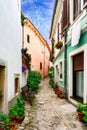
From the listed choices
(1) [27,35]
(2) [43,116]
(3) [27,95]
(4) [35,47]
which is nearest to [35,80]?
(3) [27,95]

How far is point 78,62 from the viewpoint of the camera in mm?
9453

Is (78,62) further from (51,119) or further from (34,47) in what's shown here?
(34,47)

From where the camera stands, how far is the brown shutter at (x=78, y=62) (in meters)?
8.88

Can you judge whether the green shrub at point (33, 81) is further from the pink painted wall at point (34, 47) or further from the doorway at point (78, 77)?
the pink painted wall at point (34, 47)

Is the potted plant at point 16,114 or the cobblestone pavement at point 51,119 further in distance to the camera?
the potted plant at point 16,114

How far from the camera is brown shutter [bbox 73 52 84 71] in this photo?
8875 mm

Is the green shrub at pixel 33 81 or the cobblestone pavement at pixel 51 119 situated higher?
the green shrub at pixel 33 81

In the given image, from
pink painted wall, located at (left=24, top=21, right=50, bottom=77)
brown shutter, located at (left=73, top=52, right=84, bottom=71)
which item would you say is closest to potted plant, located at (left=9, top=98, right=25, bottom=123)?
brown shutter, located at (left=73, top=52, right=84, bottom=71)

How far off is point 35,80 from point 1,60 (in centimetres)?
941

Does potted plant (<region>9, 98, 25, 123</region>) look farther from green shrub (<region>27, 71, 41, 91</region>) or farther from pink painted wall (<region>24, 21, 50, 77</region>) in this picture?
pink painted wall (<region>24, 21, 50, 77</region>)

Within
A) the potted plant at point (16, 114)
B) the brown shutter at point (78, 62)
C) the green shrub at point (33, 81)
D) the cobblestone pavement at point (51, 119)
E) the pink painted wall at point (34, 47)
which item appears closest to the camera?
the cobblestone pavement at point (51, 119)

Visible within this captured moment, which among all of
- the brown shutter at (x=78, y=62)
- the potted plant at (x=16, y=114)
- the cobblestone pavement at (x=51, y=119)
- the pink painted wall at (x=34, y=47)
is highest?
the pink painted wall at (x=34, y=47)

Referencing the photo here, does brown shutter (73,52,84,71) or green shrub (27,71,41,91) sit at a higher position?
brown shutter (73,52,84,71)

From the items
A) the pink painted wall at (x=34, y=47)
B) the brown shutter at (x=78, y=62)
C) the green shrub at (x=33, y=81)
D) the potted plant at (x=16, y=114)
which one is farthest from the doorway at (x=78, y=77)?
the pink painted wall at (x=34, y=47)
